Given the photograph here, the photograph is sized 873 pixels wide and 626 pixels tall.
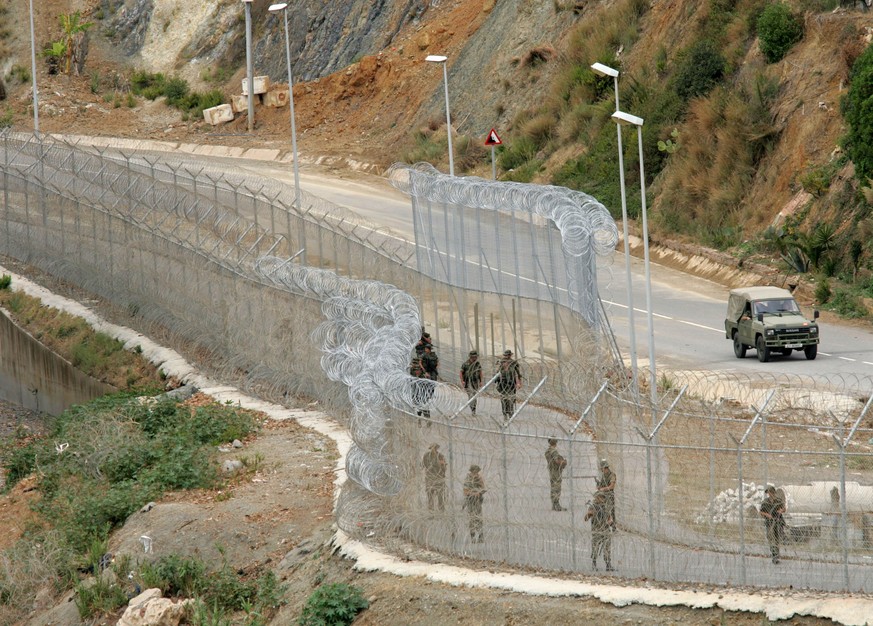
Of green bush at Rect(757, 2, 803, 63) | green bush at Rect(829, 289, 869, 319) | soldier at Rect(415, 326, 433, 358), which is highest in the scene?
green bush at Rect(757, 2, 803, 63)

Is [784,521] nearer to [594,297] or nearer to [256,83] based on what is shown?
[594,297]

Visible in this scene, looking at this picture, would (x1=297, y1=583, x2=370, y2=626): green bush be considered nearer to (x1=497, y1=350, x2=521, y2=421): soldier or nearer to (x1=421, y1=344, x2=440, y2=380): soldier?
(x1=497, y1=350, x2=521, y2=421): soldier

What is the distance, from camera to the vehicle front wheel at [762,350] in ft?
87.2

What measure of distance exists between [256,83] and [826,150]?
26.1m

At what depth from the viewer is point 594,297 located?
72.2 feet

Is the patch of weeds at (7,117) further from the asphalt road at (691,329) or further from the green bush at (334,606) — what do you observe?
the green bush at (334,606)

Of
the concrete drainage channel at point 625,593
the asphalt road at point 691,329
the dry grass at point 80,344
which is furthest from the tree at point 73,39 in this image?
the concrete drainage channel at point 625,593

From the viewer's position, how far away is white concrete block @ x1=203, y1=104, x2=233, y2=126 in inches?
2169

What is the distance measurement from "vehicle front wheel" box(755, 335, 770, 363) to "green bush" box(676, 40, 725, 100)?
15402 millimetres

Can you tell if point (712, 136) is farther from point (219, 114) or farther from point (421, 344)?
point (219, 114)

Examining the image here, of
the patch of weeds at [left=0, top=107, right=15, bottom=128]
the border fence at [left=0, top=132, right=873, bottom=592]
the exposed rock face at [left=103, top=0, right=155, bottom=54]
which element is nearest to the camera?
the border fence at [left=0, top=132, right=873, bottom=592]

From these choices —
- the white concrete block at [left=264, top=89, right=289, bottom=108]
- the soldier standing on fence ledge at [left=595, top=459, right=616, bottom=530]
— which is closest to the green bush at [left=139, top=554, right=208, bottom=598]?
the soldier standing on fence ledge at [left=595, top=459, right=616, bottom=530]

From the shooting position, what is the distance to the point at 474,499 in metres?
15.5

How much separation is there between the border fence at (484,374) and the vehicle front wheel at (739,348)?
9.27ft
